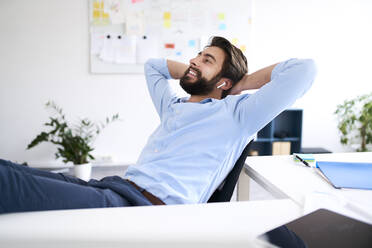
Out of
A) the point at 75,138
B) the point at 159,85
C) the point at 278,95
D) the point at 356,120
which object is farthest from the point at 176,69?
the point at 356,120

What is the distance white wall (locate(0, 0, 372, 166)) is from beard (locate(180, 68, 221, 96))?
6.76ft

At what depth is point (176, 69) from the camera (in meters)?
1.58

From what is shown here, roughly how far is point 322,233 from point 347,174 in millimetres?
489

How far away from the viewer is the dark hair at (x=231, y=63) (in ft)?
4.45

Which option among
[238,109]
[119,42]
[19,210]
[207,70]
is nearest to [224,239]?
[19,210]

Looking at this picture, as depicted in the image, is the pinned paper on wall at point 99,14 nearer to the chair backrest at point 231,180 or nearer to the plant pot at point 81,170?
the plant pot at point 81,170

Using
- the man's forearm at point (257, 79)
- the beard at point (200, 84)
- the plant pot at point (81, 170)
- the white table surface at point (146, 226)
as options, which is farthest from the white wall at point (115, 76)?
the white table surface at point (146, 226)

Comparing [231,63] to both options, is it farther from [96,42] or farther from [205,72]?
[96,42]

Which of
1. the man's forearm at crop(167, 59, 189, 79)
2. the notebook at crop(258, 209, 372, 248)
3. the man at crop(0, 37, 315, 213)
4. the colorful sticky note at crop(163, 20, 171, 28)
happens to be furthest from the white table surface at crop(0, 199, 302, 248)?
the colorful sticky note at crop(163, 20, 171, 28)

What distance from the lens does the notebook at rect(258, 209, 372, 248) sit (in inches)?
22.4

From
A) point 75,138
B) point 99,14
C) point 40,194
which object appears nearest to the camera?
point 40,194

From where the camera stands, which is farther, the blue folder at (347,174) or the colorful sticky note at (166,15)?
the colorful sticky note at (166,15)

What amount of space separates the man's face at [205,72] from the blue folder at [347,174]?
0.56 m

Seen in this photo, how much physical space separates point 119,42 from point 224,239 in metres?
3.00
